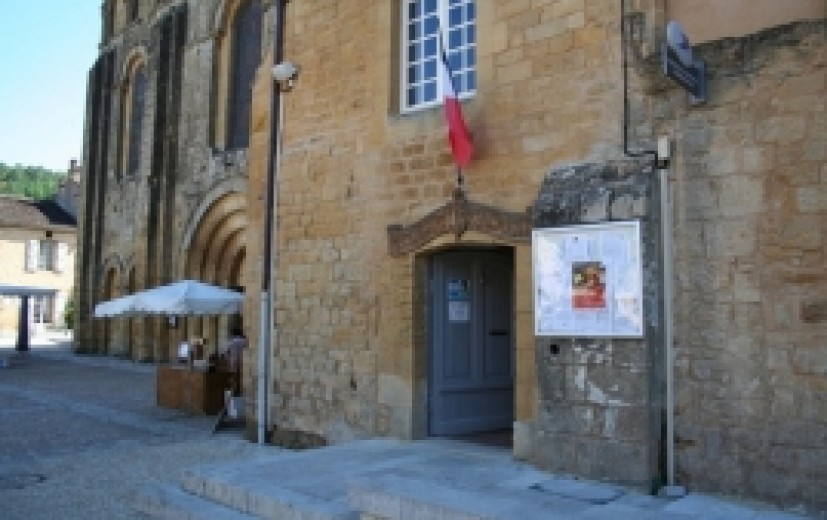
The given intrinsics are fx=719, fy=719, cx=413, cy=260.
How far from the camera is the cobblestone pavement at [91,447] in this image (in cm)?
629

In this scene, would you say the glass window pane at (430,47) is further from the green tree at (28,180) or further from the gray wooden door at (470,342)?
the green tree at (28,180)

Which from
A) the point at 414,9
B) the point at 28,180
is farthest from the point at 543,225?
the point at 28,180

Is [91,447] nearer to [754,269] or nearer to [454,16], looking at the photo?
[454,16]

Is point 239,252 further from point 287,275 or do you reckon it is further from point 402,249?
point 402,249

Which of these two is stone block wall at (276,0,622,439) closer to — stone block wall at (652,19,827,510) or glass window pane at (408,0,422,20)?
glass window pane at (408,0,422,20)

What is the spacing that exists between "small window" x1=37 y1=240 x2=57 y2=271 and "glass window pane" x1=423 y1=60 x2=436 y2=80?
3375cm

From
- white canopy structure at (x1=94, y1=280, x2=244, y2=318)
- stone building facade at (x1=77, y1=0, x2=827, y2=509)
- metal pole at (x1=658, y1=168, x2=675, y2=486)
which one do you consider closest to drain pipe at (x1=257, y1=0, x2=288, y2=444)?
stone building facade at (x1=77, y1=0, x2=827, y2=509)

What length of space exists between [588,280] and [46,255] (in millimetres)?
36449

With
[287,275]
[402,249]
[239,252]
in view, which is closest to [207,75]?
[239,252]

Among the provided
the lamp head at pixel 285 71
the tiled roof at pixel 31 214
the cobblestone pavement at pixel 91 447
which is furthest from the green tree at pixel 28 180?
the lamp head at pixel 285 71

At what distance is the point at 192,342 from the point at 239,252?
6620 mm

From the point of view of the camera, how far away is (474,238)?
258 inches

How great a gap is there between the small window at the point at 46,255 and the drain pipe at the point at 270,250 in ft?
103

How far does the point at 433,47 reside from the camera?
7.49 metres
